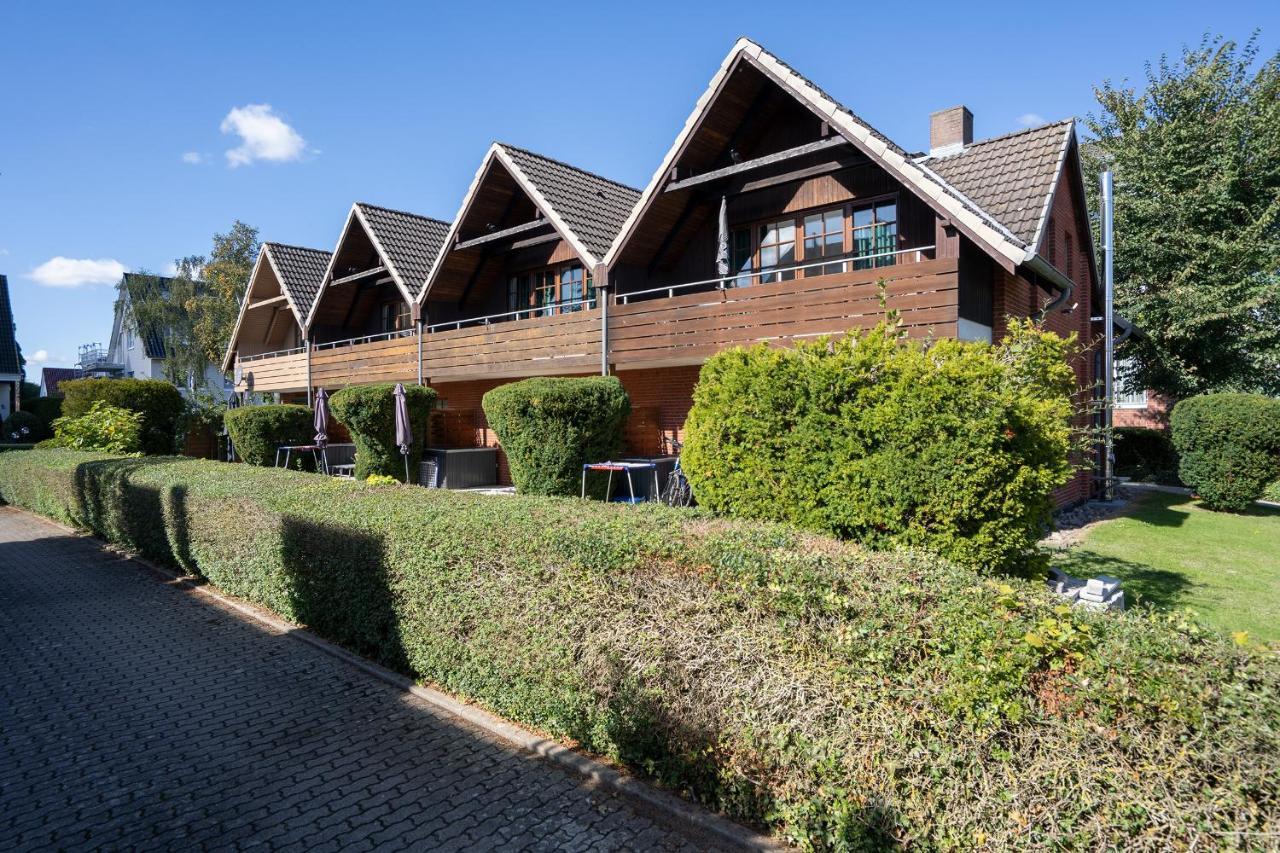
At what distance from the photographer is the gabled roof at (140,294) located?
135 ft

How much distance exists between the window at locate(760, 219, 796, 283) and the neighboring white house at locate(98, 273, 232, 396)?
106ft

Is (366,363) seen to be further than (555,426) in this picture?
Yes

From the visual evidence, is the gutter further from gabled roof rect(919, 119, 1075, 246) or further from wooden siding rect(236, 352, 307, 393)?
wooden siding rect(236, 352, 307, 393)

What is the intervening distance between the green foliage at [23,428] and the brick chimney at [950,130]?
125 feet

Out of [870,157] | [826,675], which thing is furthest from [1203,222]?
[826,675]

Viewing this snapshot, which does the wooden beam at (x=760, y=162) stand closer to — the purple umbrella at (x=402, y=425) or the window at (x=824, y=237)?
the window at (x=824, y=237)

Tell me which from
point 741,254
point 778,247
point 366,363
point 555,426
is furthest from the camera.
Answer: point 366,363

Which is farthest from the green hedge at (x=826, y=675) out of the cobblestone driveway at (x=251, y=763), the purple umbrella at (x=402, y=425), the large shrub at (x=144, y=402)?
the large shrub at (x=144, y=402)

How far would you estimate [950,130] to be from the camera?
15.2 m

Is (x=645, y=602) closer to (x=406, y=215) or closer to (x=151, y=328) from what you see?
(x=406, y=215)

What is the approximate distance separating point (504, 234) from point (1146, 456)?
19.9 metres

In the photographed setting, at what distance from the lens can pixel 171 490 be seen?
9930mm

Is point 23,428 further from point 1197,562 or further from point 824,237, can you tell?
point 1197,562

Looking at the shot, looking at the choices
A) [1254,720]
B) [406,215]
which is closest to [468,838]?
[1254,720]
